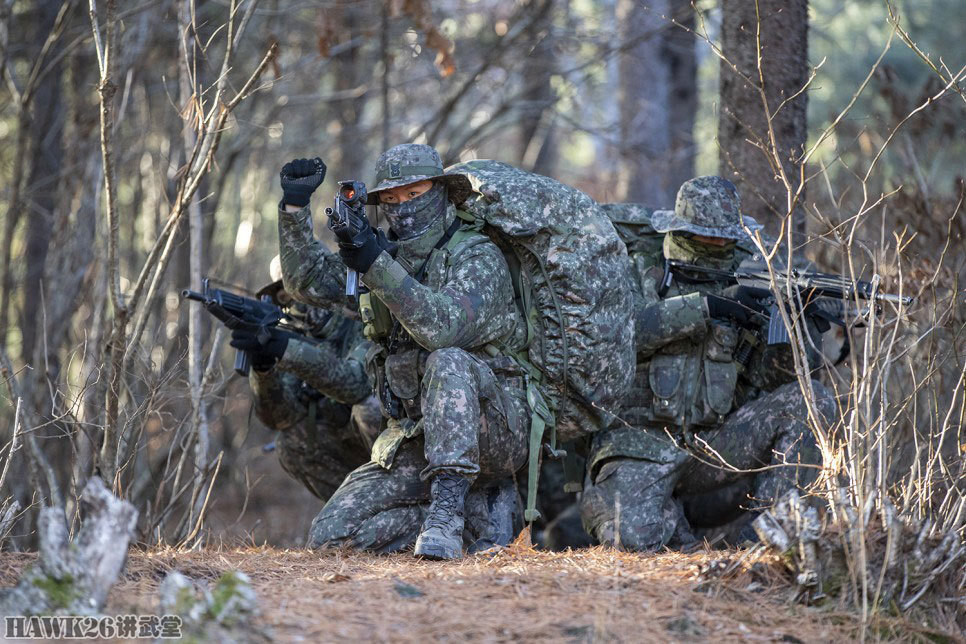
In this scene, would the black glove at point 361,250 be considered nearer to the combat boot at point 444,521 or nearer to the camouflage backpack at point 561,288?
the camouflage backpack at point 561,288

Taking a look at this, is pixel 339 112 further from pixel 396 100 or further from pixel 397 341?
pixel 397 341

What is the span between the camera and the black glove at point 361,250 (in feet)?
15.3

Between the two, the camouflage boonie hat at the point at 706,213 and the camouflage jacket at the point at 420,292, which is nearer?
the camouflage jacket at the point at 420,292

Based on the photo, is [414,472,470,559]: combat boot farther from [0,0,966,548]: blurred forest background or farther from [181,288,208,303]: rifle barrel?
[181,288,208,303]: rifle barrel

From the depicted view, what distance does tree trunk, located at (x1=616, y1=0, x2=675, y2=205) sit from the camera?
11734mm

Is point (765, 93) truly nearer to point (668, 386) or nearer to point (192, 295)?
point (668, 386)

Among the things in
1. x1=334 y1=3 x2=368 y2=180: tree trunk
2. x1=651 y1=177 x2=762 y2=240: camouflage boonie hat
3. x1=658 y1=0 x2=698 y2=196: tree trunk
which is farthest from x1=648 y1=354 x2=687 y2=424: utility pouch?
x1=658 y1=0 x2=698 y2=196: tree trunk

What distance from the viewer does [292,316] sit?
646 centimetres

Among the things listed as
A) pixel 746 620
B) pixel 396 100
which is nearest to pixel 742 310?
pixel 746 620

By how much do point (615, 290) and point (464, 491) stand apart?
132 cm

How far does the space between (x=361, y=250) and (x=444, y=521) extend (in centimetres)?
124

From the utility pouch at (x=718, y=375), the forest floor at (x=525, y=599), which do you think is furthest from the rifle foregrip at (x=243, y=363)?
the utility pouch at (x=718, y=375)

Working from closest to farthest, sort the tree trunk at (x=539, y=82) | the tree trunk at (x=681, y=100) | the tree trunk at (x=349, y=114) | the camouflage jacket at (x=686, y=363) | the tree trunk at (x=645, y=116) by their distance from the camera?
1. the camouflage jacket at (x=686, y=363)
2. the tree trunk at (x=539, y=82)
3. the tree trunk at (x=349, y=114)
4. the tree trunk at (x=645, y=116)
5. the tree trunk at (x=681, y=100)

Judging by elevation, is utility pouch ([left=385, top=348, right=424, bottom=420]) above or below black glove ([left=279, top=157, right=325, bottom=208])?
below
